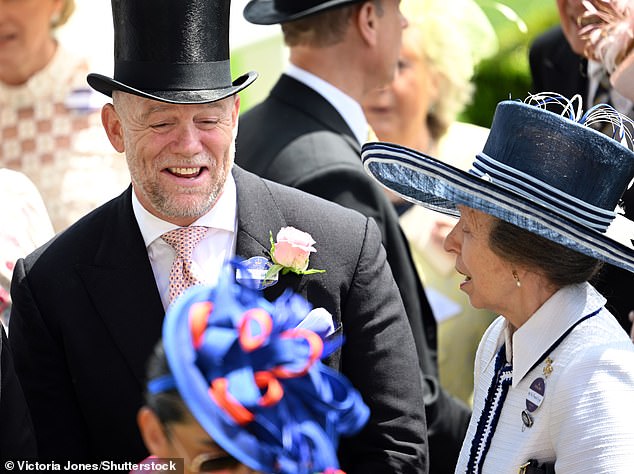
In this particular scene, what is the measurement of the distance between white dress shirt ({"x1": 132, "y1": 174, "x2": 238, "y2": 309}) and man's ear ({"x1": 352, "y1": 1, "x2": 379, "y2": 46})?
65.6 inches

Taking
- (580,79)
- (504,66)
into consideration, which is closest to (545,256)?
(580,79)

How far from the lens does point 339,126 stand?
197 inches

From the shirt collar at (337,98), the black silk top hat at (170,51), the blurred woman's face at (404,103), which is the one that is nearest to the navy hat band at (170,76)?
the black silk top hat at (170,51)

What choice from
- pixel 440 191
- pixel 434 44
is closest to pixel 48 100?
pixel 434 44

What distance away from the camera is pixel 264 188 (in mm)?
3820

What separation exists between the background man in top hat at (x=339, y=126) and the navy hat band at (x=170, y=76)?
3.57 feet

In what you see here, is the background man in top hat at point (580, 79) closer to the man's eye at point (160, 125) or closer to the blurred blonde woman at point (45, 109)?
the man's eye at point (160, 125)

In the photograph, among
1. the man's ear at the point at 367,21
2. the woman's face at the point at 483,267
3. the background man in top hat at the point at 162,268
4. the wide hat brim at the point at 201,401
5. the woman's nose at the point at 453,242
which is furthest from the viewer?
the man's ear at the point at 367,21

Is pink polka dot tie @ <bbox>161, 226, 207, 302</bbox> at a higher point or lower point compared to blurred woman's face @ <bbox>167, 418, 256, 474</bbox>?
lower

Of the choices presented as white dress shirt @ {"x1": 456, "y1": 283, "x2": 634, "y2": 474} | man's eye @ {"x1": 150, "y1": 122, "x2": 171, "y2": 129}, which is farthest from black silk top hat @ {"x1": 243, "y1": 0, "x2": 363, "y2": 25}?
white dress shirt @ {"x1": 456, "y1": 283, "x2": 634, "y2": 474}

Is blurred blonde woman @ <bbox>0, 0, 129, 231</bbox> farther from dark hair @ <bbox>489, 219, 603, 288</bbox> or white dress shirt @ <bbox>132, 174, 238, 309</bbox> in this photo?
dark hair @ <bbox>489, 219, 603, 288</bbox>

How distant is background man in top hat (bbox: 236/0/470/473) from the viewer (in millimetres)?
4691

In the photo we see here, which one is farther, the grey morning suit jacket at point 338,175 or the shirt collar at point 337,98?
the shirt collar at point 337,98

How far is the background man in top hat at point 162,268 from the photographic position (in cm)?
357
